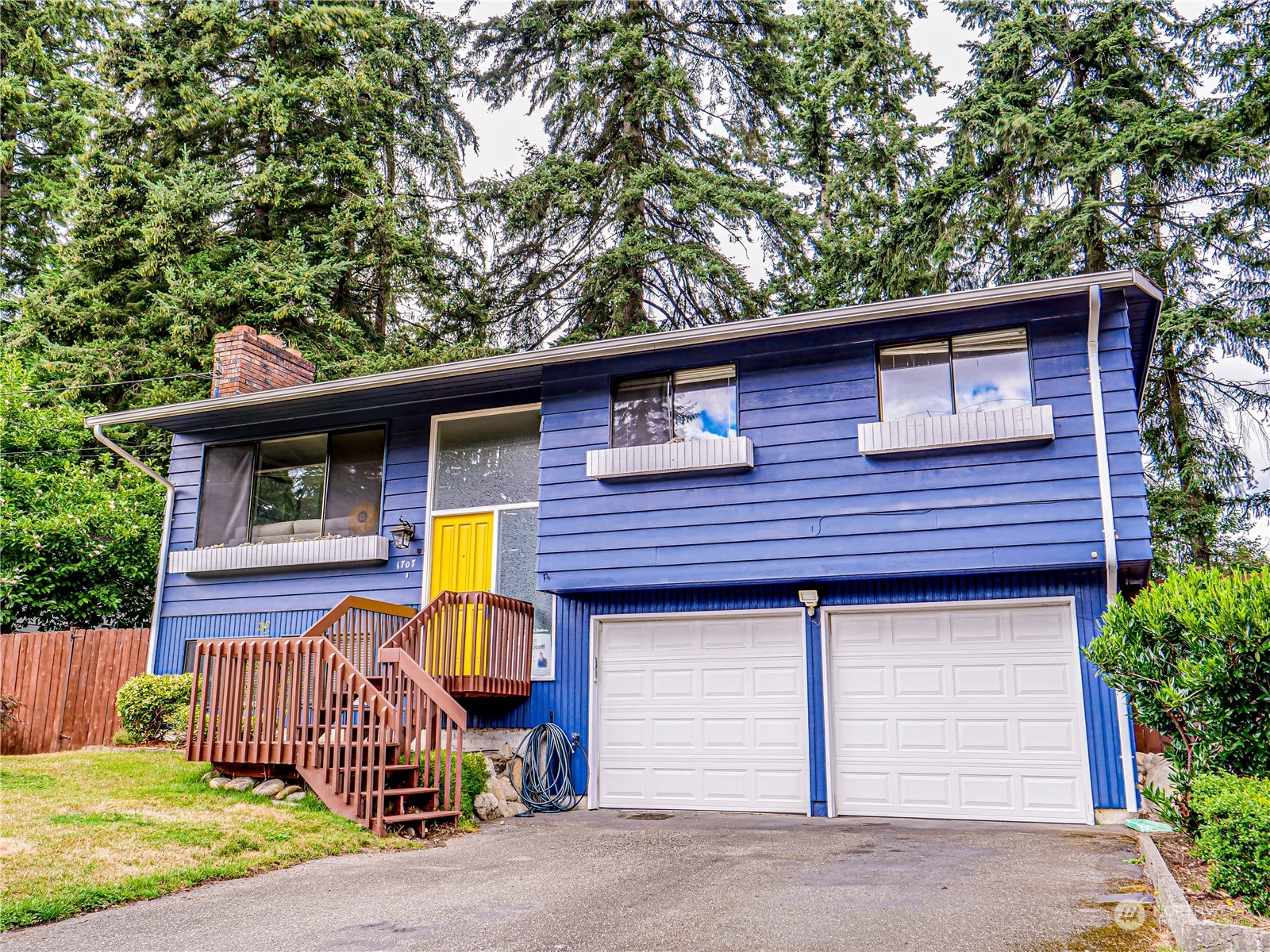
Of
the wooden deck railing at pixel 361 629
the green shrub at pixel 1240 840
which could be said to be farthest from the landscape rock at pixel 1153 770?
the wooden deck railing at pixel 361 629

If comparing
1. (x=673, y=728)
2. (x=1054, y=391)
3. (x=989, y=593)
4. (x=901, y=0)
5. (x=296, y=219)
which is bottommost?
(x=673, y=728)

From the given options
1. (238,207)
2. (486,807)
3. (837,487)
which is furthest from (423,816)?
(238,207)

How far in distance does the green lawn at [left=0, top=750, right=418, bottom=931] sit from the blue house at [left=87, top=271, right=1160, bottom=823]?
61 centimetres

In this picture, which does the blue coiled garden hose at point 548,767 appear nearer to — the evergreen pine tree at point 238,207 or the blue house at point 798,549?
the blue house at point 798,549

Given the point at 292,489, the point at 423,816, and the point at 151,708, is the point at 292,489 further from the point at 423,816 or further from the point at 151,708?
the point at 423,816

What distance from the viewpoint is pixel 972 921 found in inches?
179

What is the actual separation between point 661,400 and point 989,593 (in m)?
3.61

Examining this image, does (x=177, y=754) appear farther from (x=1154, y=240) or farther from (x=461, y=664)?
(x=1154, y=240)

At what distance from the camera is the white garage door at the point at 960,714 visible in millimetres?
8320

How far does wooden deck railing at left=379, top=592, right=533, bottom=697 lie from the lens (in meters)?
8.89

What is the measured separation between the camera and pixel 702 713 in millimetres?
9609

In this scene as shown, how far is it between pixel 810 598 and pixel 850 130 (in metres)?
12.8

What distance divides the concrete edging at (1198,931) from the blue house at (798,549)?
3.95m

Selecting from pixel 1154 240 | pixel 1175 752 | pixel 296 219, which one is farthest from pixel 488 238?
pixel 1175 752
